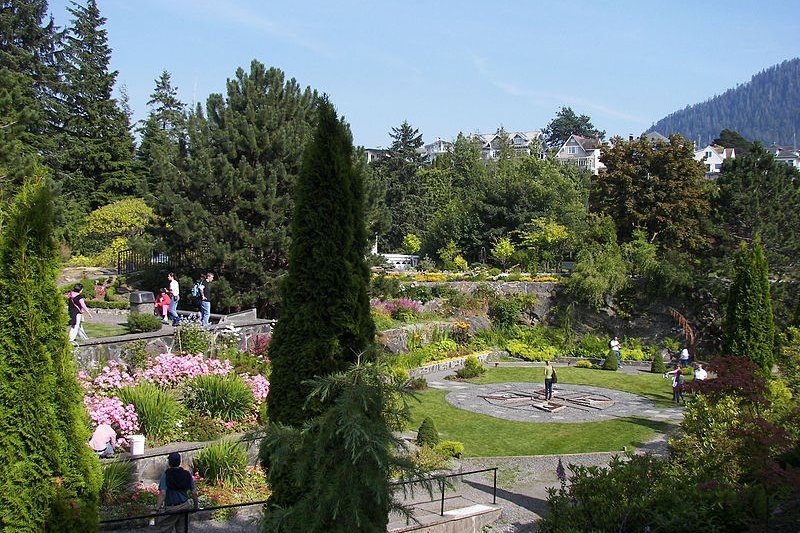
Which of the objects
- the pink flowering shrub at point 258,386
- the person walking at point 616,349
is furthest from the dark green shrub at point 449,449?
the person walking at point 616,349

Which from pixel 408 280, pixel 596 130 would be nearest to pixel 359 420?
pixel 408 280

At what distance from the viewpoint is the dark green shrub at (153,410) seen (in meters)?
10.9

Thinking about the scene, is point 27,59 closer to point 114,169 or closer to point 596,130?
point 114,169

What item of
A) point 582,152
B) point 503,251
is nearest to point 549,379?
point 503,251

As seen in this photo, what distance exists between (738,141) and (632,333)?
95912 mm

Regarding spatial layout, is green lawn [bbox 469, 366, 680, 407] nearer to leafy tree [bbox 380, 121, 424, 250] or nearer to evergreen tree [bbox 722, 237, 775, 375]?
evergreen tree [bbox 722, 237, 775, 375]

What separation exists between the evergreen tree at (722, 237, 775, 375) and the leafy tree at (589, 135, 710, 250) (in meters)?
14.8

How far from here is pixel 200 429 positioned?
11.3 metres

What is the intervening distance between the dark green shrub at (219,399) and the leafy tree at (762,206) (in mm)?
22897

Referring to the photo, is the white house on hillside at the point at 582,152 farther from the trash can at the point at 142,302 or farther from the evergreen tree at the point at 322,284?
the evergreen tree at the point at 322,284

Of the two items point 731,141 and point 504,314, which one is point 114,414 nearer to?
point 504,314

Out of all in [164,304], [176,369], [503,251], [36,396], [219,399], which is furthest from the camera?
[503,251]

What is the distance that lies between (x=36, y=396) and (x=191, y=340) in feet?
26.5

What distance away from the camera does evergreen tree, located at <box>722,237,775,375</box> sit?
16266 mm
